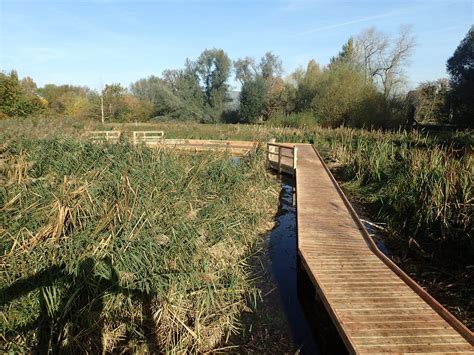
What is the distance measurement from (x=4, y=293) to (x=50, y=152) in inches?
120

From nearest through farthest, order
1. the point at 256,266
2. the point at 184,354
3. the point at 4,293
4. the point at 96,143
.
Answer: the point at 4,293 → the point at 184,354 → the point at 256,266 → the point at 96,143

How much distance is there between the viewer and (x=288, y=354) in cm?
323

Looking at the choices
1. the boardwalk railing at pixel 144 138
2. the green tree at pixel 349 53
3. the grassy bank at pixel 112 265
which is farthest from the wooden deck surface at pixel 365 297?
the green tree at pixel 349 53

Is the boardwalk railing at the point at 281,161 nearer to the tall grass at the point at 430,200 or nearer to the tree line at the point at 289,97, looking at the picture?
the tall grass at the point at 430,200

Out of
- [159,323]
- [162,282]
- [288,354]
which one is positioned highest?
[162,282]

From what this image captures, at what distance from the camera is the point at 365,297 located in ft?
11.0

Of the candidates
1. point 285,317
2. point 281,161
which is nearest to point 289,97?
point 281,161

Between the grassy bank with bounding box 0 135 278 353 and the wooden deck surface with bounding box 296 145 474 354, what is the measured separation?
3.37 feet

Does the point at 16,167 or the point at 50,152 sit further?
the point at 50,152

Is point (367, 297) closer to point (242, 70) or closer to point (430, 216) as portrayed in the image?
point (430, 216)

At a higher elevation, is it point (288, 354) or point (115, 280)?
point (115, 280)

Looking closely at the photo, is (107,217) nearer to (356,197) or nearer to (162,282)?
(162,282)

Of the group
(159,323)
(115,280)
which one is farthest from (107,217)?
(159,323)

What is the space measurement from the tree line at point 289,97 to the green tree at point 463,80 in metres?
0.06
